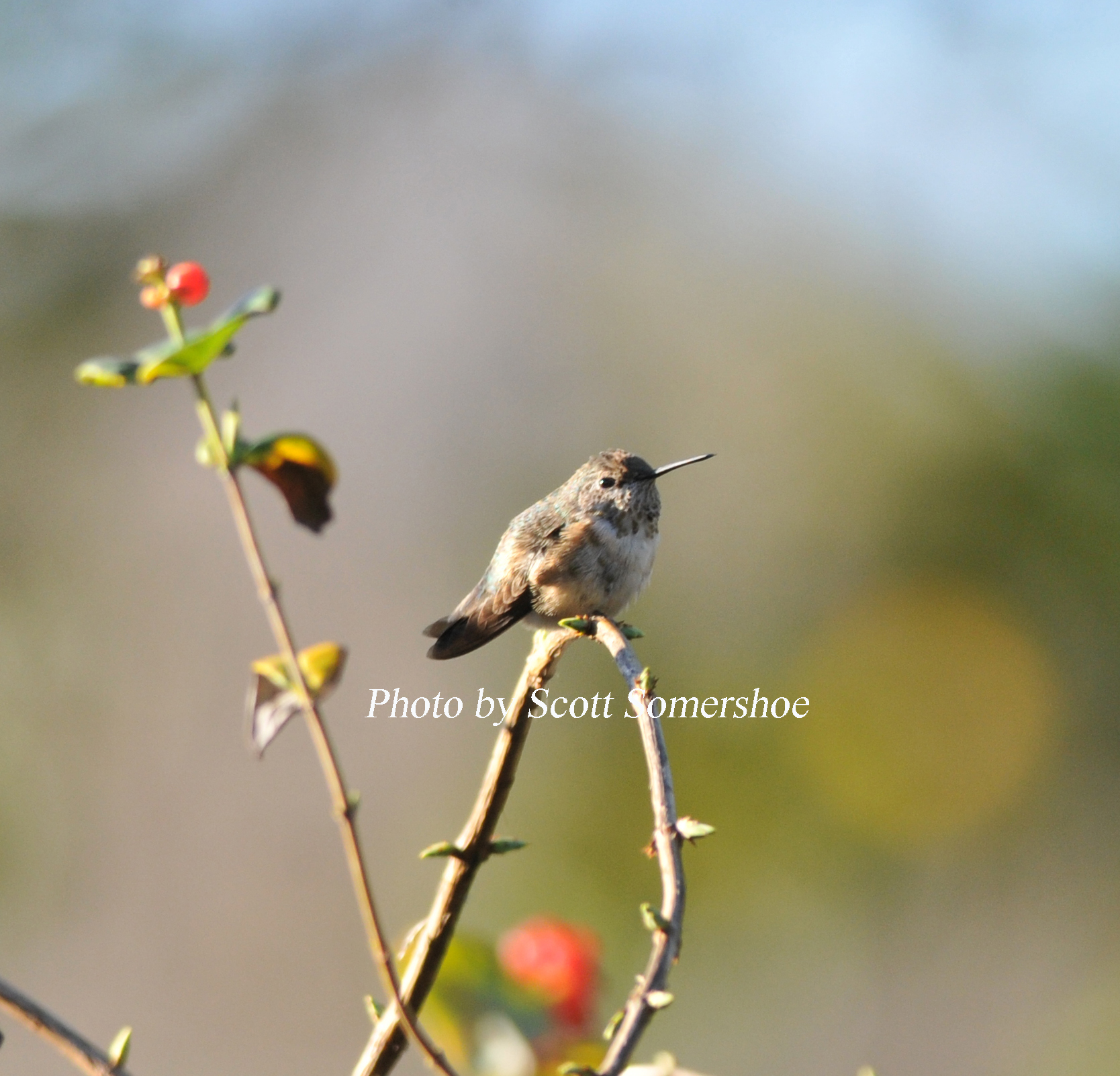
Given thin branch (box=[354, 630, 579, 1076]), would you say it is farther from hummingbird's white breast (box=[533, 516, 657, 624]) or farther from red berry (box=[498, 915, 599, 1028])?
hummingbird's white breast (box=[533, 516, 657, 624])

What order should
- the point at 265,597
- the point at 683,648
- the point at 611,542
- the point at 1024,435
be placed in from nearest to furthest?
the point at 265,597
the point at 611,542
the point at 683,648
the point at 1024,435

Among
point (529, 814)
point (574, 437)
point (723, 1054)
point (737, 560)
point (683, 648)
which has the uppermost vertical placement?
point (574, 437)

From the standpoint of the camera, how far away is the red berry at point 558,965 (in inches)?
30.7

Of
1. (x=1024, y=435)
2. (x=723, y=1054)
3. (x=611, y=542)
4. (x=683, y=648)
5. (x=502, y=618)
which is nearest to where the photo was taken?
(x=502, y=618)

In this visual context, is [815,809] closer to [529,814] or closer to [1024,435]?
[529,814]

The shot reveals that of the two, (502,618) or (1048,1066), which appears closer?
(502,618)

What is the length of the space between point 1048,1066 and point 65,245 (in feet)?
15.8

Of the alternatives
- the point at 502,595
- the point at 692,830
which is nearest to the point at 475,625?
the point at 502,595

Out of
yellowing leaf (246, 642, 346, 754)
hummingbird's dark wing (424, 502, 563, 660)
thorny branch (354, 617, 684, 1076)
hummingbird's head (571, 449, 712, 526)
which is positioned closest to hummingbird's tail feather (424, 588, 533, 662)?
hummingbird's dark wing (424, 502, 563, 660)

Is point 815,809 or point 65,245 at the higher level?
point 65,245

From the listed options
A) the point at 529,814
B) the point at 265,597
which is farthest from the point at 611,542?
the point at 529,814

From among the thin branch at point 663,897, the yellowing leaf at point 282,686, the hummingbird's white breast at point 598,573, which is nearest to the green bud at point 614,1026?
the thin branch at point 663,897

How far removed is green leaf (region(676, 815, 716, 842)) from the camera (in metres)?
0.67

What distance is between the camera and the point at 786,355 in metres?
4.38
